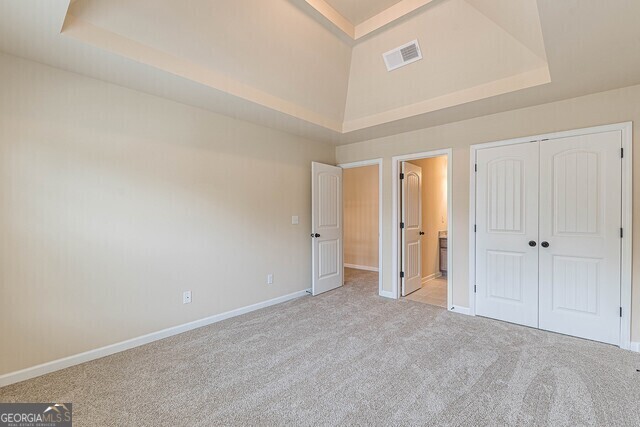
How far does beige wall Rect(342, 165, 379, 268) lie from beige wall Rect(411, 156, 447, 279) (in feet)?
4.41

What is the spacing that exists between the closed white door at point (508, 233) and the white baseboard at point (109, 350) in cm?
294

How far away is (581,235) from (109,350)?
15.4ft

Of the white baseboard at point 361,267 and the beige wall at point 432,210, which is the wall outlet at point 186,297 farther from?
the white baseboard at point 361,267

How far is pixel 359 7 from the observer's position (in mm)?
2805

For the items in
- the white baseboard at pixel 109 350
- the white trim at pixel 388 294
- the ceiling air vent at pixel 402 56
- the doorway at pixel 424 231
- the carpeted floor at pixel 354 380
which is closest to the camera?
the carpeted floor at pixel 354 380

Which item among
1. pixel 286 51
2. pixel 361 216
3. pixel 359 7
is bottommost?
pixel 361 216

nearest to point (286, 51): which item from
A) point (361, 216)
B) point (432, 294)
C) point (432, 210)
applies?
point (432, 210)

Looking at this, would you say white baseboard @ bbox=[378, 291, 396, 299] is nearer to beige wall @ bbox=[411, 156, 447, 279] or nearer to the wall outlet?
beige wall @ bbox=[411, 156, 447, 279]

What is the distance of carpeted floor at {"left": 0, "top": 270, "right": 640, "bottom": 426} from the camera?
71.5 inches

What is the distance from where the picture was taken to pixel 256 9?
252 cm

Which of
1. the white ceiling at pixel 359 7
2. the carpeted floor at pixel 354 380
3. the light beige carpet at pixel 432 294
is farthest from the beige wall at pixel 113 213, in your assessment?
the light beige carpet at pixel 432 294

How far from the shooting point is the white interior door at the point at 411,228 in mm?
4414

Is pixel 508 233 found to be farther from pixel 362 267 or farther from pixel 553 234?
pixel 362 267

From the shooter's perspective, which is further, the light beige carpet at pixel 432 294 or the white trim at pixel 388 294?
the white trim at pixel 388 294
